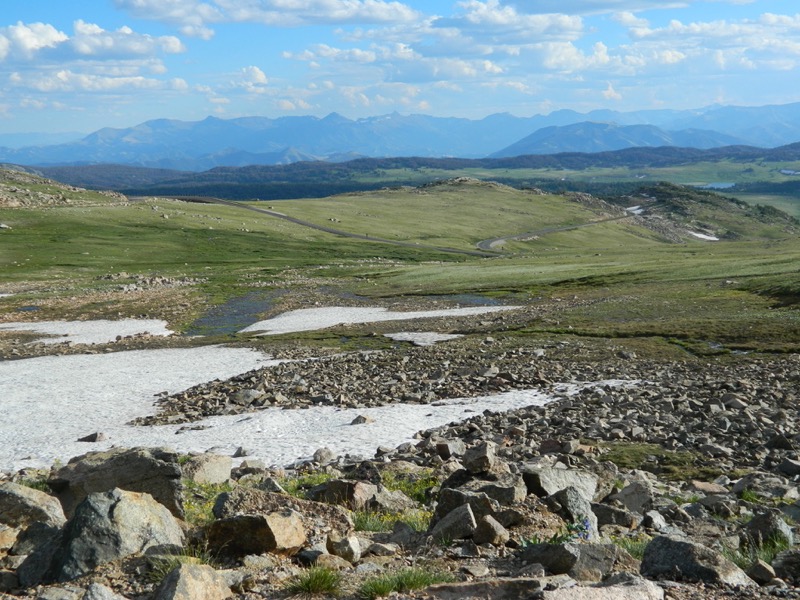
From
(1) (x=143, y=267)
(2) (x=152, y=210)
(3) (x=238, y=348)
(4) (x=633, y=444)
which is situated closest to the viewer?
(4) (x=633, y=444)

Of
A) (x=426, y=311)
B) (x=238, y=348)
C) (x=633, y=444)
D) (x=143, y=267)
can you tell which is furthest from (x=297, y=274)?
(x=633, y=444)

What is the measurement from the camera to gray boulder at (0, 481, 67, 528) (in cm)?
1212

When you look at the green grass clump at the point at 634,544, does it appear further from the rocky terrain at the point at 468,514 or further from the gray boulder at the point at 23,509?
the gray boulder at the point at 23,509

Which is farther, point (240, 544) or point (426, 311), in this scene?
point (426, 311)

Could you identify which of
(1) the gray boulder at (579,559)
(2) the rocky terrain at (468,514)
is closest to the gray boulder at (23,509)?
(2) the rocky terrain at (468,514)

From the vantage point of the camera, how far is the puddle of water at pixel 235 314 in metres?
61.0

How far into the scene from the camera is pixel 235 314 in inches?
2746

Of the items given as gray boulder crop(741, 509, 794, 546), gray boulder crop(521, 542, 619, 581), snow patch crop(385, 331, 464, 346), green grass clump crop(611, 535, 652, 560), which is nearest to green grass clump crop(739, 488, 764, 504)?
gray boulder crop(741, 509, 794, 546)

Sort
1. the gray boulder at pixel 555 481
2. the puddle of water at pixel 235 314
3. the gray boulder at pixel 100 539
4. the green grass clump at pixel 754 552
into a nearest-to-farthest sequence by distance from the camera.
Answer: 1. the gray boulder at pixel 100 539
2. the green grass clump at pixel 754 552
3. the gray boulder at pixel 555 481
4. the puddle of water at pixel 235 314

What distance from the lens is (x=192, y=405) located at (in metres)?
31.3

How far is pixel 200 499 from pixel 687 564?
10.2m

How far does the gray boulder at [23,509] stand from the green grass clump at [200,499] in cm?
218

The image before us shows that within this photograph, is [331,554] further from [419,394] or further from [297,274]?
[297,274]

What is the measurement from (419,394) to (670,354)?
14467 mm
